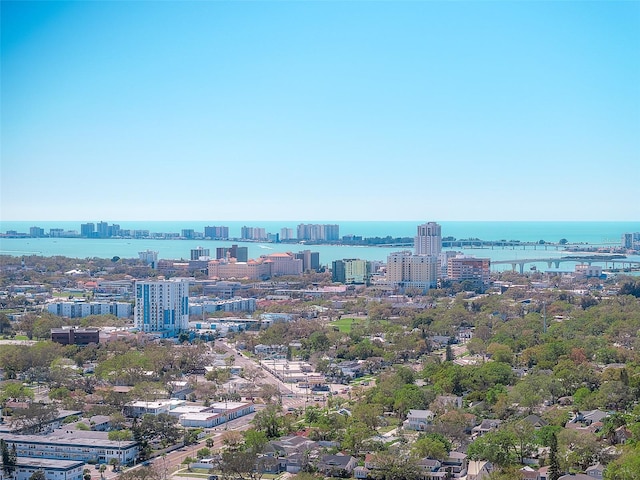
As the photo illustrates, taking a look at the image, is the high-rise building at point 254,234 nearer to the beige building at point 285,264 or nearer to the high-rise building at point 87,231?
the high-rise building at point 87,231

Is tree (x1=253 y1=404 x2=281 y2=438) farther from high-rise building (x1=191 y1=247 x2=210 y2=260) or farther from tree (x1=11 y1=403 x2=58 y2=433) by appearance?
high-rise building (x1=191 y1=247 x2=210 y2=260)

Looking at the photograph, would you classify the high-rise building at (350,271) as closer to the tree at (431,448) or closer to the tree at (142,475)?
the tree at (431,448)

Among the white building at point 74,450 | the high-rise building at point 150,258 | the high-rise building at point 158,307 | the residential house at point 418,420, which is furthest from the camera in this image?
the high-rise building at point 150,258

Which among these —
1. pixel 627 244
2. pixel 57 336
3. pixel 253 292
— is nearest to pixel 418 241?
pixel 253 292

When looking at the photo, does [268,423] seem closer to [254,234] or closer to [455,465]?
[455,465]

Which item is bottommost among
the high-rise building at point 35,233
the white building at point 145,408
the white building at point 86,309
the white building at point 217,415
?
the white building at point 217,415

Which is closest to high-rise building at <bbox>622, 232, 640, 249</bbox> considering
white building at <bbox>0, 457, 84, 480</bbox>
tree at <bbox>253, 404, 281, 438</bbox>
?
tree at <bbox>253, 404, 281, 438</bbox>

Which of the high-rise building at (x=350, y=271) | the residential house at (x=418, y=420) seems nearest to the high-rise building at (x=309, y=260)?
the high-rise building at (x=350, y=271)

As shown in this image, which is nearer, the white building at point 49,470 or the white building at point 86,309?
the white building at point 49,470

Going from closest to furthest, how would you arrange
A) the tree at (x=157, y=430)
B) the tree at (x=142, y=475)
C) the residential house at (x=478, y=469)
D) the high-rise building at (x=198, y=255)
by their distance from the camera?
the tree at (x=142, y=475)
the residential house at (x=478, y=469)
the tree at (x=157, y=430)
the high-rise building at (x=198, y=255)

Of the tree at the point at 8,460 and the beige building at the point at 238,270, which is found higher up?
the beige building at the point at 238,270
